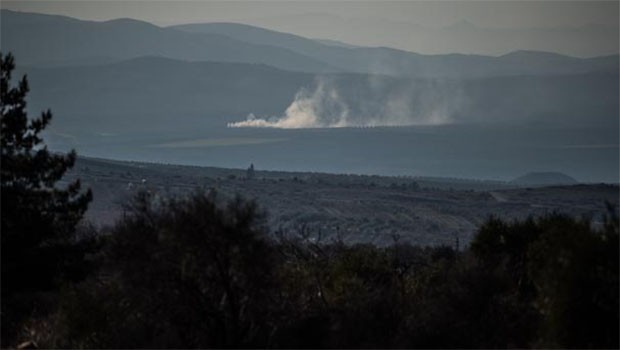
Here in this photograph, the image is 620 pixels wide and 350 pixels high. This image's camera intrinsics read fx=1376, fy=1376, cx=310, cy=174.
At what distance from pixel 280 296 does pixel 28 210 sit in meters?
6.68

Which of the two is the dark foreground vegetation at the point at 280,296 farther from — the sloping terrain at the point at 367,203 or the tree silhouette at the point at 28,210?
the sloping terrain at the point at 367,203

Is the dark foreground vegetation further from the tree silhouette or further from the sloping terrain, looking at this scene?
the sloping terrain

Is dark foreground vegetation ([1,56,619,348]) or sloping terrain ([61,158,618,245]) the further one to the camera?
sloping terrain ([61,158,618,245])

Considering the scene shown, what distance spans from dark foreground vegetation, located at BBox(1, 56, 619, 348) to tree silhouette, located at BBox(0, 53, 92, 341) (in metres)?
0.42

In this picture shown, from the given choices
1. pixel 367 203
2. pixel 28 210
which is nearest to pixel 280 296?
pixel 28 210

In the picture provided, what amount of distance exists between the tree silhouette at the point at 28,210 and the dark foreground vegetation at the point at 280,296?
1.39 feet

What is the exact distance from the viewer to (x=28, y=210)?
87.5 ft

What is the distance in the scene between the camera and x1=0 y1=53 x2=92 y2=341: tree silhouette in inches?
1034

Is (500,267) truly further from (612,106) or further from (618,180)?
(612,106)

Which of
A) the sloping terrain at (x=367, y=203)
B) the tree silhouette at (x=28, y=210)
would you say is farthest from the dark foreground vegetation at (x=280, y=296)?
the sloping terrain at (x=367, y=203)

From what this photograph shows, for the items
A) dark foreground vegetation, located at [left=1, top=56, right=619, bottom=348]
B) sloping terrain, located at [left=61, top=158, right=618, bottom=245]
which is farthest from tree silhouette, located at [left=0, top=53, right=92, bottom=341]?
sloping terrain, located at [left=61, top=158, right=618, bottom=245]

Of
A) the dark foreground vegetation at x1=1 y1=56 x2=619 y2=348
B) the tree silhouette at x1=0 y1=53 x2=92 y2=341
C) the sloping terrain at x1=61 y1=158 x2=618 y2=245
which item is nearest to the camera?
the dark foreground vegetation at x1=1 y1=56 x2=619 y2=348

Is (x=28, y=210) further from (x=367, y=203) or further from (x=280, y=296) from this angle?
(x=367, y=203)

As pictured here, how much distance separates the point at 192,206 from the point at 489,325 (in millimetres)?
5150
